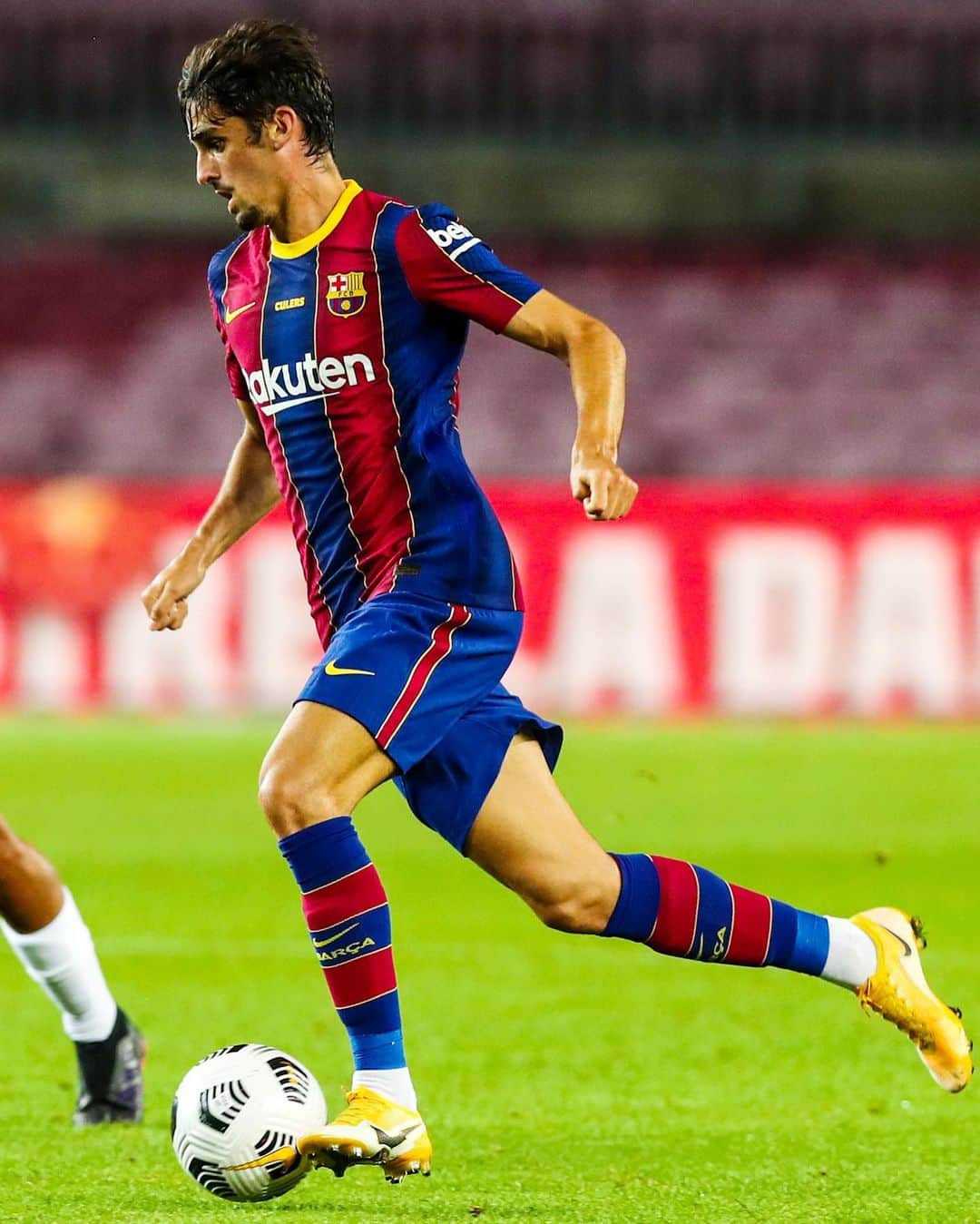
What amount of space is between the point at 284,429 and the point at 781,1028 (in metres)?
2.44

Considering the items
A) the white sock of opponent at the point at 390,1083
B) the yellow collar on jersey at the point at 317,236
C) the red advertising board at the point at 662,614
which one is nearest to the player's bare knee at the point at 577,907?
the white sock of opponent at the point at 390,1083

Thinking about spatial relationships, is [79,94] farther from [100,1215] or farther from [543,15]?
[100,1215]

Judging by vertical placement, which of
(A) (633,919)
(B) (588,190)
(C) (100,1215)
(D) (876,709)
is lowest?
(D) (876,709)

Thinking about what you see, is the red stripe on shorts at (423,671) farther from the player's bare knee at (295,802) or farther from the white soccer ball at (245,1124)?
the white soccer ball at (245,1124)

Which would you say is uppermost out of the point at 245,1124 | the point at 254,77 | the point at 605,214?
the point at 605,214

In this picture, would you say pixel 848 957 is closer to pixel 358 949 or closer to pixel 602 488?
pixel 358 949

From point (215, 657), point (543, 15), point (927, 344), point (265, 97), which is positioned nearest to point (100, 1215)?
point (265, 97)

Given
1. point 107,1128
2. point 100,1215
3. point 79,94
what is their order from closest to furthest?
point 100,1215 < point 107,1128 < point 79,94

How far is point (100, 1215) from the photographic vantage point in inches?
140

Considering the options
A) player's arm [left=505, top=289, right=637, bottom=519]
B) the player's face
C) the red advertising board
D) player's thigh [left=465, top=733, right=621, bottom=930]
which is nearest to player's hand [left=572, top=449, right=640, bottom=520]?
player's arm [left=505, top=289, right=637, bottom=519]

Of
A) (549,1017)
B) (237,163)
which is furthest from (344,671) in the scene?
(549,1017)

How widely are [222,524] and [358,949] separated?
1.09 m

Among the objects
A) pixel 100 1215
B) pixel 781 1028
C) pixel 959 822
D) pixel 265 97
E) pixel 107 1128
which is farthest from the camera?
pixel 959 822

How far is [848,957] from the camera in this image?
405 centimetres
